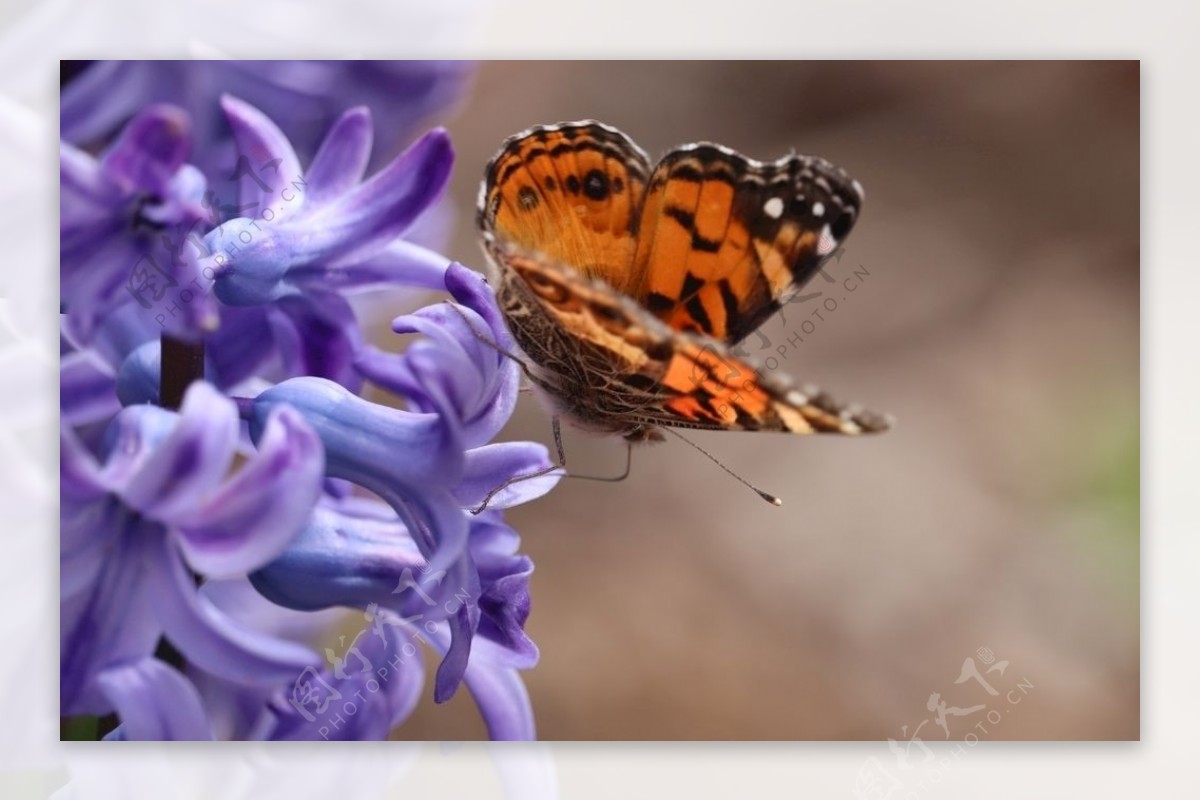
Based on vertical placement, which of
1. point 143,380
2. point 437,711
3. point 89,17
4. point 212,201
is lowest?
point 437,711

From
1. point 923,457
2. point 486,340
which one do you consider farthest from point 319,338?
point 923,457

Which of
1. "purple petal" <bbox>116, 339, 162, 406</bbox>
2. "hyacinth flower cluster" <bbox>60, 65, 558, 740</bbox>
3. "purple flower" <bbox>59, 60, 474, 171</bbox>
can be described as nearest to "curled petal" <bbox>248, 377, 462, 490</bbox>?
"hyacinth flower cluster" <bbox>60, 65, 558, 740</bbox>

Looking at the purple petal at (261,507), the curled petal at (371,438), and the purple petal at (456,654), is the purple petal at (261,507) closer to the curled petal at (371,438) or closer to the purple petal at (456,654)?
the curled petal at (371,438)

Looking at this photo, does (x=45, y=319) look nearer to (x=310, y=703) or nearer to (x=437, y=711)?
(x=310, y=703)

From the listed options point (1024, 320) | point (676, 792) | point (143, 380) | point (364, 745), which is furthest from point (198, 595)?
point (1024, 320)

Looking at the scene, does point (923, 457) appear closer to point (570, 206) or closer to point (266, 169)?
point (570, 206)

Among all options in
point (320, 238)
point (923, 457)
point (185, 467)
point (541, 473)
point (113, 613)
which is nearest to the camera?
point (185, 467)
